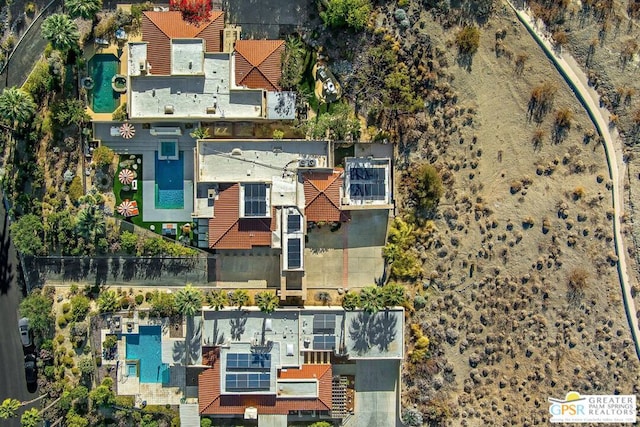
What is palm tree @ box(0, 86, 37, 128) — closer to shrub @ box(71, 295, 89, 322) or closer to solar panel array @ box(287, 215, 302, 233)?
shrub @ box(71, 295, 89, 322)

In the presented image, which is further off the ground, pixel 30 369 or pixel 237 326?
pixel 237 326

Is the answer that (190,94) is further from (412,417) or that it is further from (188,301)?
→ (412,417)

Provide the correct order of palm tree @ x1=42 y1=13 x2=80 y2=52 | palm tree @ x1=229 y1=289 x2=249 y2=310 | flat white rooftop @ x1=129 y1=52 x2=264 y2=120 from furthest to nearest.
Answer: palm tree @ x1=229 y1=289 x2=249 y2=310 → flat white rooftop @ x1=129 y1=52 x2=264 y2=120 → palm tree @ x1=42 y1=13 x2=80 y2=52

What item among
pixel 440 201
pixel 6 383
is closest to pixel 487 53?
pixel 440 201

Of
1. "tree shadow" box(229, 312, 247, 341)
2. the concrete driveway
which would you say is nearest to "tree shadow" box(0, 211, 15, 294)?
"tree shadow" box(229, 312, 247, 341)

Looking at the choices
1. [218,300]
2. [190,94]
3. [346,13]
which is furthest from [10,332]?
[346,13]

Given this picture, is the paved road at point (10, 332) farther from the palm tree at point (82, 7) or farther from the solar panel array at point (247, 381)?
the solar panel array at point (247, 381)

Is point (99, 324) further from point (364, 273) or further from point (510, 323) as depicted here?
point (510, 323)
